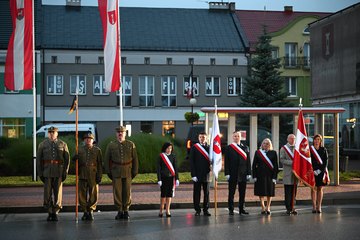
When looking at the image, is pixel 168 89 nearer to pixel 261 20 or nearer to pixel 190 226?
pixel 261 20

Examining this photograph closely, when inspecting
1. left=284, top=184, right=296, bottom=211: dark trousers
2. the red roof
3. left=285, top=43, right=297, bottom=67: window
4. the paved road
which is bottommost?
the paved road

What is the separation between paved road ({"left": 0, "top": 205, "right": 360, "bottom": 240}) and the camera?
39.3 feet

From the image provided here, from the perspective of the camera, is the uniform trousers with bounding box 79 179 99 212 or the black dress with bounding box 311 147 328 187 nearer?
the uniform trousers with bounding box 79 179 99 212

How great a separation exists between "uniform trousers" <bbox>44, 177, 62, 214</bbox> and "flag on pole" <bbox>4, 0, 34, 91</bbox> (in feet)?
28.6

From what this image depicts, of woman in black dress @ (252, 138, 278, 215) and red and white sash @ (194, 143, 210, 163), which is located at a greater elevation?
red and white sash @ (194, 143, 210, 163)

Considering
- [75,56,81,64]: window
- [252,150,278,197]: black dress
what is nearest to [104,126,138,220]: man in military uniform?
[252,150,278,197]: black dress

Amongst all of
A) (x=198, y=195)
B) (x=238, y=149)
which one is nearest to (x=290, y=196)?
(x=238, y=149)

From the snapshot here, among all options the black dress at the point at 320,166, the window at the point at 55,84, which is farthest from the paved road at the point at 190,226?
the window at the point at 55,84

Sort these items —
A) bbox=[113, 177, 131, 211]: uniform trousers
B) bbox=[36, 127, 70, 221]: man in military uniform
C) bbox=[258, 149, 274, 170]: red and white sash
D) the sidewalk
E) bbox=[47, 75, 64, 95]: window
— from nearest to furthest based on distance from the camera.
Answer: bbox=[36, 127, 70, 221]: man in military uniform
bbox=[113, 177, 131, 211]: uniform trousers
bbox=[258, 149, 274, 170]: red and white sash
the sidewalk
bbox=[47, 75, 64, 95]: window

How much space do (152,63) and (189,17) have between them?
740 cm

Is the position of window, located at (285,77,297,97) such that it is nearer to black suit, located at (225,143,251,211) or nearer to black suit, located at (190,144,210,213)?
black suit, located at (225,143,251,211)

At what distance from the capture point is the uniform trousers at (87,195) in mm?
14617

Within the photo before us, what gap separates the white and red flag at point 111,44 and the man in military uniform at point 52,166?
8.52 m

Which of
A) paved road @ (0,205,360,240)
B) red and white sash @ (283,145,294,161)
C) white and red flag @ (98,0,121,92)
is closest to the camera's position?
paved road @ (0,205,360,240)
